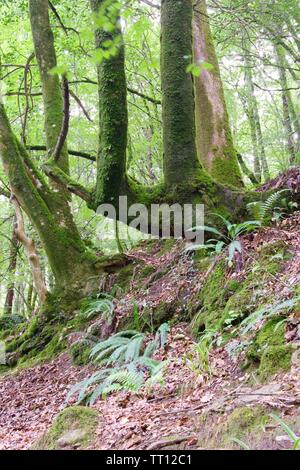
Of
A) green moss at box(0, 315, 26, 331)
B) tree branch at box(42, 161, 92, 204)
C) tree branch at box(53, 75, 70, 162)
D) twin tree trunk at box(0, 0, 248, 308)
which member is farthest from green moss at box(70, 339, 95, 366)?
green moss at box(0, 315, 26, 331)

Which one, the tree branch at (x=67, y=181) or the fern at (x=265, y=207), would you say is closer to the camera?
the fern at (x=265, y=207)

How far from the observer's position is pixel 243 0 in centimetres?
795

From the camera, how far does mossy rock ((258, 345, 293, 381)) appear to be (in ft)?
9.61

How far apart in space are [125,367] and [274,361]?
5.98ft

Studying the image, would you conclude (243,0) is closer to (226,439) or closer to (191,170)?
(191,170)

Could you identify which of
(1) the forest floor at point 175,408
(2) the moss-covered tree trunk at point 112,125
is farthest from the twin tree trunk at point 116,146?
(1) the forest floor at point 175,408

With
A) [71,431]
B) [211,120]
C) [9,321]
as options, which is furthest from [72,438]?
[9,321]

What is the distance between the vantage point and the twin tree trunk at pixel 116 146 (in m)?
5.62

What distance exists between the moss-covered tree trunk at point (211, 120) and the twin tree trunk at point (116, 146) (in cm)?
2

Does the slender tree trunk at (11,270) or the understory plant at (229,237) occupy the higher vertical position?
the understory plant at (229,237)

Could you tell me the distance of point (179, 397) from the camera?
3.37m

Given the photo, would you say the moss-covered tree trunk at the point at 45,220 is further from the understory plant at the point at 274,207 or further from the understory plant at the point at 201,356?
the understory plant at the point at 201,356

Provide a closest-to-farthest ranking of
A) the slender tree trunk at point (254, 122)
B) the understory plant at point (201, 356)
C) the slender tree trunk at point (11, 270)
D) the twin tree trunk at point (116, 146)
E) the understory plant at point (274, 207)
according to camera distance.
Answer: the understory plant at point (201, 356)
the understory plant at point (274, 207)
the twin tree trunk at point (116, 146)
the slender tree trunk at point (11, 270)
the slender tree trunk at point (254, 122)
